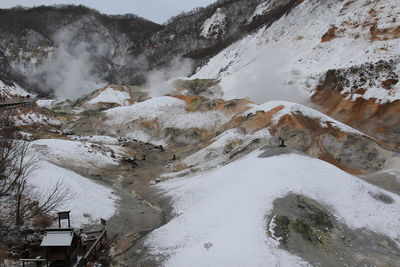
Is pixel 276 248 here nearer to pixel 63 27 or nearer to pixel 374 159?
pixel 374 159

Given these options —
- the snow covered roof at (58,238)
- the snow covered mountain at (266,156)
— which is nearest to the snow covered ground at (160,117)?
the snow covered mountain at (266,156)

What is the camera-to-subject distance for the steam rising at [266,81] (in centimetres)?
5163

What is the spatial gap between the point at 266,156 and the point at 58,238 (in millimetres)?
13166

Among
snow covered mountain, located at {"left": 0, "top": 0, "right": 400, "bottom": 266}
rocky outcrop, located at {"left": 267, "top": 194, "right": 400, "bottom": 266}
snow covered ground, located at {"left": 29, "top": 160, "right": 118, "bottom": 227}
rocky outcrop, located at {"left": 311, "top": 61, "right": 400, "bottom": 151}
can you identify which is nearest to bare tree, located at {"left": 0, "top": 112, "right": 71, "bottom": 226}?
snow covered ground, located at {"left": 29, "top": 160, "right": 118, "bottom": 227}

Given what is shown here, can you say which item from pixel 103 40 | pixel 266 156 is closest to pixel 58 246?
pixel 266 156

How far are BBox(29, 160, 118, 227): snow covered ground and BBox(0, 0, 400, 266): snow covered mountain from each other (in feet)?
0.42

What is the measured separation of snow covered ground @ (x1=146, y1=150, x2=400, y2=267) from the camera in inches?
555

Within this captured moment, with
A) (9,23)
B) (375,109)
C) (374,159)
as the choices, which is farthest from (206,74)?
(9,23)

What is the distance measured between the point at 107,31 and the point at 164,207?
135111 millimetres

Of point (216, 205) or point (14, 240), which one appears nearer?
point (14, 240)

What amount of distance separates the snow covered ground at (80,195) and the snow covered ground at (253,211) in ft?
13.6

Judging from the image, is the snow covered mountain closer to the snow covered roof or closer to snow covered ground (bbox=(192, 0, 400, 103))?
snow covered ground (bbox=(192, 0, 400, 103))

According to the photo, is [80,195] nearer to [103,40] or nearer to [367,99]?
[367,99]

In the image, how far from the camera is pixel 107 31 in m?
144
